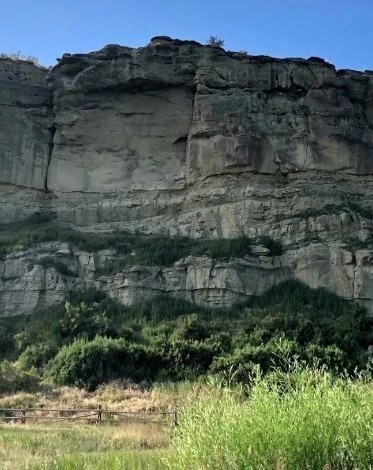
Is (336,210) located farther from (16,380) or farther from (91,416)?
(91,416)

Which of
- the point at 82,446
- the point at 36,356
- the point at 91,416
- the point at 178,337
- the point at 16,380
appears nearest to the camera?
the point at 82,446

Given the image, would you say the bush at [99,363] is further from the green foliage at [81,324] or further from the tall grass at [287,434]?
the tall grass at [287,434]

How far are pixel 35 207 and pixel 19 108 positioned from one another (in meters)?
6.24

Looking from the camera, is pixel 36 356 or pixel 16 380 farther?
→ pixel 36 356

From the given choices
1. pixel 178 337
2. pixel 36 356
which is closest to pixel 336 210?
pixel 178 337

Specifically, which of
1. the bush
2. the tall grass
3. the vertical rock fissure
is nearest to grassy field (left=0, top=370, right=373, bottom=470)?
the tall grass

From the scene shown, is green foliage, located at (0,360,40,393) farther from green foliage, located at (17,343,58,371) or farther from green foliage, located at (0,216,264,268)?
green foliage, located at (0,216,264,268)

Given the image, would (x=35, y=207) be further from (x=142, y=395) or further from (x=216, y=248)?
(x=142, y=395)

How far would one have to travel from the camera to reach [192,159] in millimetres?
36312

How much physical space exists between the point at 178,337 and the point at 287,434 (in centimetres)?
1916

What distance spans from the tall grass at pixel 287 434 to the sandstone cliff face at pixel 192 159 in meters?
22.2

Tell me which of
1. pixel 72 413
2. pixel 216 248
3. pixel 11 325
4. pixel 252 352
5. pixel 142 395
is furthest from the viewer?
pixel 216 248

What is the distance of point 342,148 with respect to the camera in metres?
35.6

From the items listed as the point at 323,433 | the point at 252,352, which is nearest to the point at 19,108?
the point at 252,352
